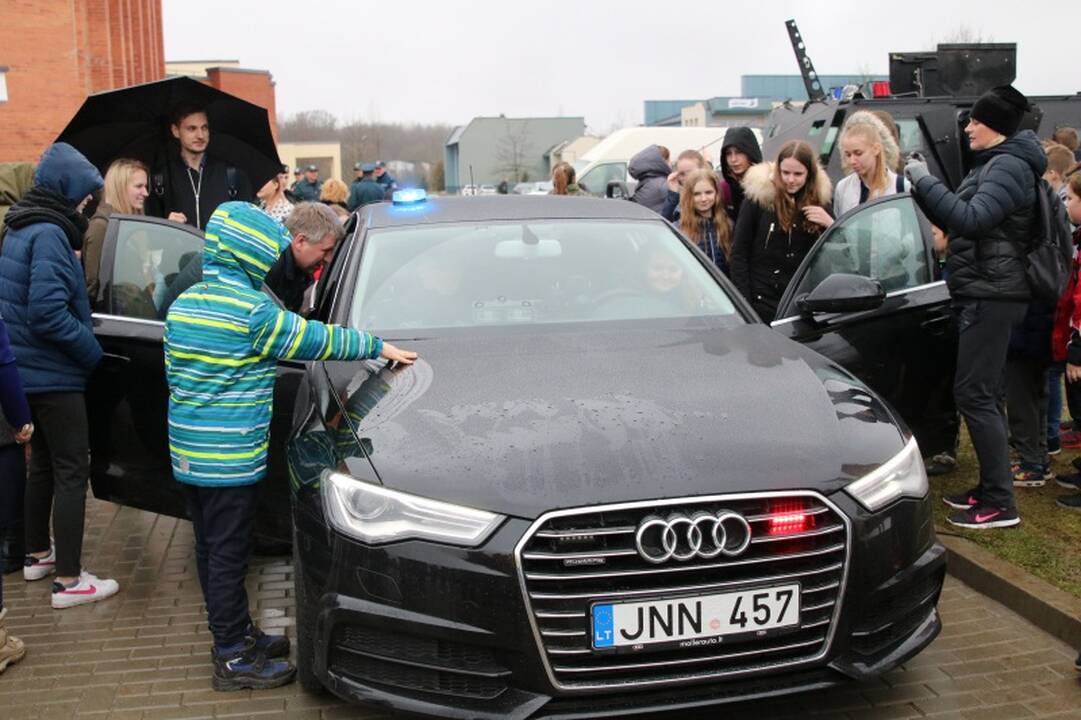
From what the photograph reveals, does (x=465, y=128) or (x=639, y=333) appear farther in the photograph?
(x=465, y=128)

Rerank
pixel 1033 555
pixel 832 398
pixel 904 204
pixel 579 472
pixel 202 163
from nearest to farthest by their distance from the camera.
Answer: pixel 579 472
pixel 832 398
pixel 1033 555
pixel 904 204
pixel 202 163

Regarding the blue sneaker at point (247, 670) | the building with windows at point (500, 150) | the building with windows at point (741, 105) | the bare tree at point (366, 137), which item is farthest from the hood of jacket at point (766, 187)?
the bare tree at point (366, 137)

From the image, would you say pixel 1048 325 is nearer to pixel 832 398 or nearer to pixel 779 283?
pixel 779 283

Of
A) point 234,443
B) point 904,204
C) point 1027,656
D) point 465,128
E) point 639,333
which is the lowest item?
point 1027,656

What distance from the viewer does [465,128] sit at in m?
80.8

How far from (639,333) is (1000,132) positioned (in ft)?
6.72

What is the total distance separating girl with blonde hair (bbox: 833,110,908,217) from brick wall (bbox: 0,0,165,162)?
23557 millimetres

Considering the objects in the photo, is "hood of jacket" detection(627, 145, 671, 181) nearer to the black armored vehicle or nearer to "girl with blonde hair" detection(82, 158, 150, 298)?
the black armored vehicle

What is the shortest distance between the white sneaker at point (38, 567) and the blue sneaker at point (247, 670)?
5.62 feet

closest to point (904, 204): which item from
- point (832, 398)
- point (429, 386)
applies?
point (832, 398)

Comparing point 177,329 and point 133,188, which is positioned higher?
point 133,188

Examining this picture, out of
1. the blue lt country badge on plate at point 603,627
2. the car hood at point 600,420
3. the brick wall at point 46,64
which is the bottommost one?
the blue lt country badge on plate at point 603,627

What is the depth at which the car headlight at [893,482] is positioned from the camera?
3137 mm

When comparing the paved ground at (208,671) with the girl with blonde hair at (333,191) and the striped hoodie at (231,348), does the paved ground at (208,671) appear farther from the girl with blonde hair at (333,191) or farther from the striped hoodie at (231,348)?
the girl with blonde hair at (333,191)
